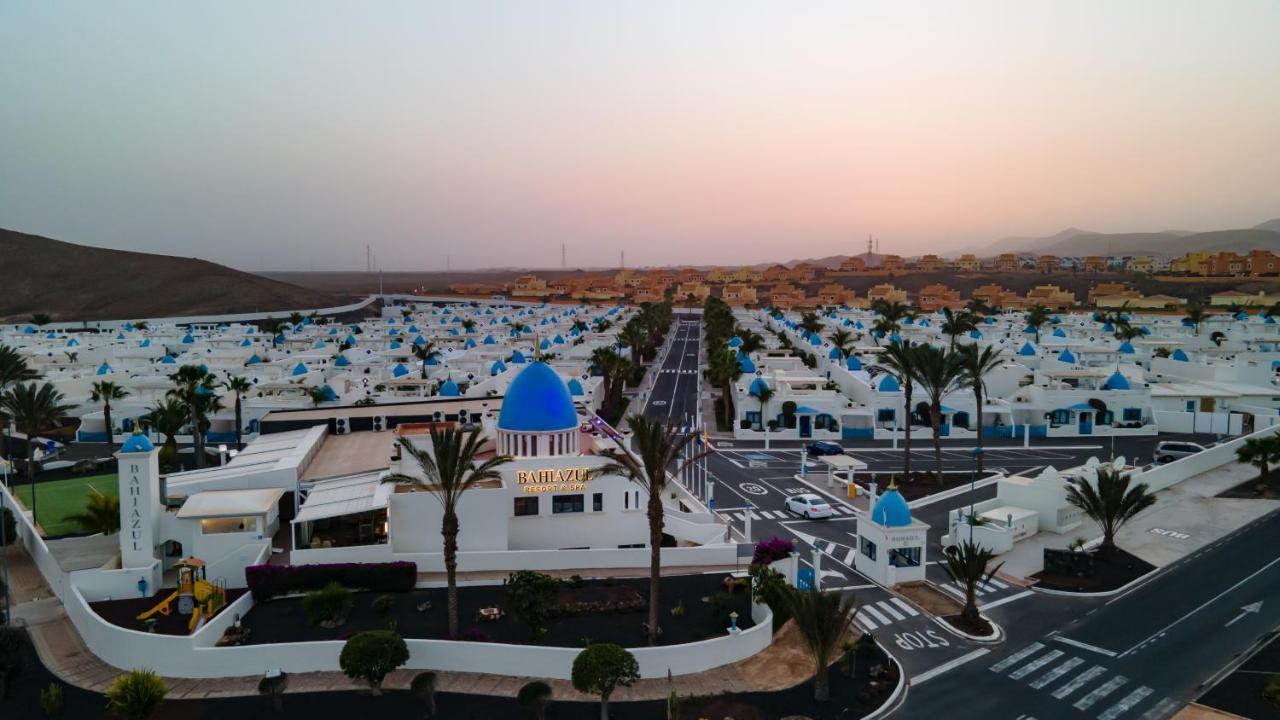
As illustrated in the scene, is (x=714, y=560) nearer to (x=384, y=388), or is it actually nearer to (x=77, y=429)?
(x=384, y=388)

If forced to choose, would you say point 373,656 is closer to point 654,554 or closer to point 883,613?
point 654,554

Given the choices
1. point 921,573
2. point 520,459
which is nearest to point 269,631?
point 520,459

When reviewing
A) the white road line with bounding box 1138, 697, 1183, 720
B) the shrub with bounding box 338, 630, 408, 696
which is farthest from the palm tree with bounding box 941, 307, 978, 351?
the shrub with bounding box 338, 630, 408, 696

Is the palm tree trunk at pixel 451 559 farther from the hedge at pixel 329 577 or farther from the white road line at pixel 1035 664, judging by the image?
the white road line at pixel 1035 664

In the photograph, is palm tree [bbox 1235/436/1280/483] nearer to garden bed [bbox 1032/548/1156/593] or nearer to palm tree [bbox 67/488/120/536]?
garden bed [bbox 1032/548/1156/593]

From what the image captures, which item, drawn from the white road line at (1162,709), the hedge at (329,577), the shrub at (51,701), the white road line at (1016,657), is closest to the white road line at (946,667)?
the white road line at (1016,657)

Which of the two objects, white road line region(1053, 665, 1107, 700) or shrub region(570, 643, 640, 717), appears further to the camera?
white road line region(1053, 665, 1107, 700)
